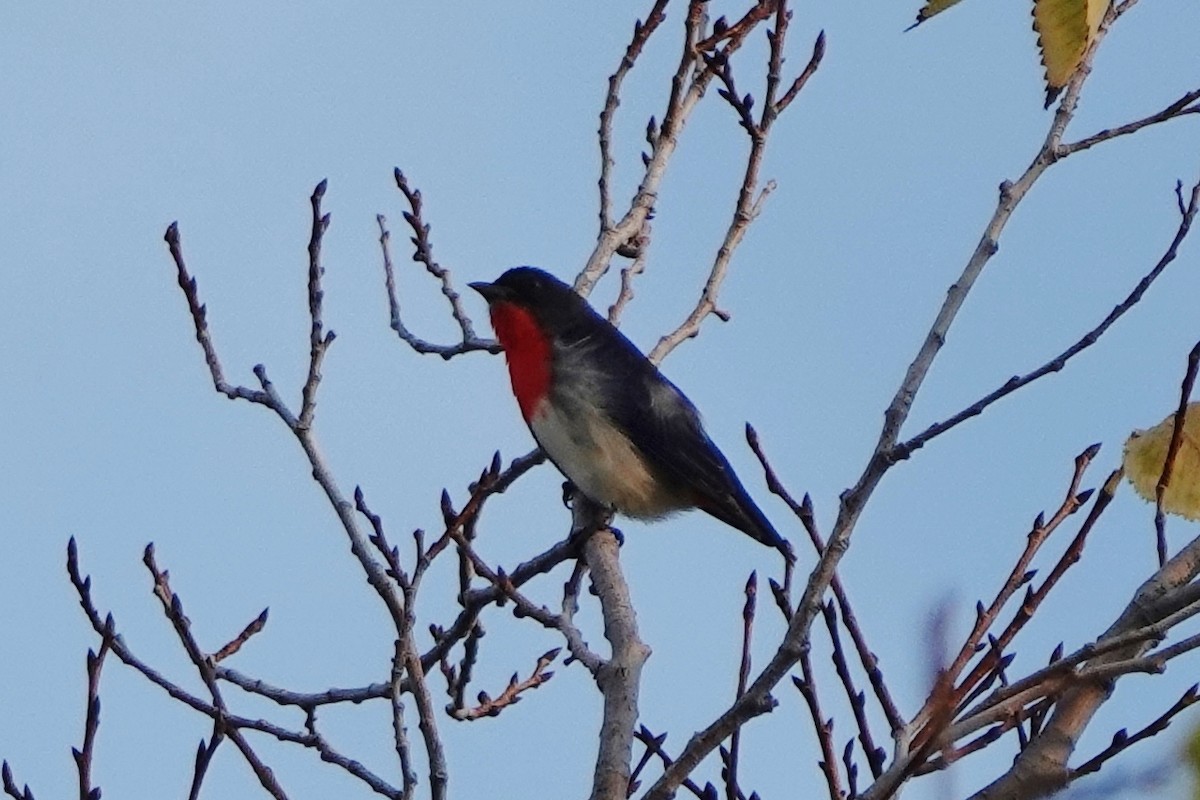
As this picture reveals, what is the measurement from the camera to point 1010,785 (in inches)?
123

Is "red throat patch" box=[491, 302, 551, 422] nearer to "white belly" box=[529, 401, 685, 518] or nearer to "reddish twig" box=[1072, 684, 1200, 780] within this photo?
"white belly" box=[529, 401, 685, 518]

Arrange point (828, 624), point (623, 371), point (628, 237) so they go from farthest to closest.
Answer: point (623, 371)
point (628, 237)
point (828, 624)

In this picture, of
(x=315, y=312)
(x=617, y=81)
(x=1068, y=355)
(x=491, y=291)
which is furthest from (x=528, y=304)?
(x=1068, y=355)

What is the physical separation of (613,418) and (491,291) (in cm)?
126

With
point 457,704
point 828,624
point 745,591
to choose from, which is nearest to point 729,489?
point 457,704

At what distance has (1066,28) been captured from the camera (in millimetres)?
3424

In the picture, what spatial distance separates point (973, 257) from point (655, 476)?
5061mm

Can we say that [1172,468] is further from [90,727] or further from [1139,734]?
[90,727]

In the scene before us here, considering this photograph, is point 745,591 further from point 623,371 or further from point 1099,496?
point 623,371

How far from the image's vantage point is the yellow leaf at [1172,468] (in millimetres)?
4035

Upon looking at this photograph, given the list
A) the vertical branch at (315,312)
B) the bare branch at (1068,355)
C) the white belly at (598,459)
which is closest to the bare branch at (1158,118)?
the bare branch at (1068,355)

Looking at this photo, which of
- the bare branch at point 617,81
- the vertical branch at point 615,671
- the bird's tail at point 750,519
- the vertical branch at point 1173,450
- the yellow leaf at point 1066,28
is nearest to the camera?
the yellow leaf at point 1066,28

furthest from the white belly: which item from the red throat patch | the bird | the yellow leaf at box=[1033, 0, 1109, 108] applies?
the yellow leaf at box=[1033, 0, 1109, 108]

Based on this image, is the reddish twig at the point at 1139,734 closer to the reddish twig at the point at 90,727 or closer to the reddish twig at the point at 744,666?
the reddish twig at the point at 744,666
